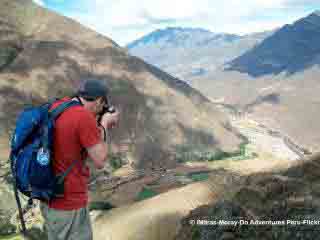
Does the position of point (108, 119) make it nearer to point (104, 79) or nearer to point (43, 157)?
point (43, 157)

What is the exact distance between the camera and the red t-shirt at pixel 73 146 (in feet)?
17.9

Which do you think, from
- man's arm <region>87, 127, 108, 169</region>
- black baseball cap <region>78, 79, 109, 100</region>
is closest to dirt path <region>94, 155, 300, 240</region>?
man's arm <region>87, 127, 108, 169</region>

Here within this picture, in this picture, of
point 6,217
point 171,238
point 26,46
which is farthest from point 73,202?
point 26,46

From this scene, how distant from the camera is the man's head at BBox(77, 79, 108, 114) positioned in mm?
5738

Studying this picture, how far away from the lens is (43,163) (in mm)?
5375

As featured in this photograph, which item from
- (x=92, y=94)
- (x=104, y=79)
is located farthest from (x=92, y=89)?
(x=104, y=79)

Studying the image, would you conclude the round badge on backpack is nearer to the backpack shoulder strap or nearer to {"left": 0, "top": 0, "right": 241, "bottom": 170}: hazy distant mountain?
the backpack shoulder strap

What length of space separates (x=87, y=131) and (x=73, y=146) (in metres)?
0.33

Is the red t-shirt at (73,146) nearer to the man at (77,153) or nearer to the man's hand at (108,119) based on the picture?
the man at (77,153)

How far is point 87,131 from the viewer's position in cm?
543

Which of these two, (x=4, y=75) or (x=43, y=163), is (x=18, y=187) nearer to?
(x=43, y=163)

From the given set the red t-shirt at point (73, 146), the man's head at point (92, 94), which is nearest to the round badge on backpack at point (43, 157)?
the red t-shirt at point (73, 146)

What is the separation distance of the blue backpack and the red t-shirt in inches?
3.3

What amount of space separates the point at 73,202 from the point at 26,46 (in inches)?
3397
